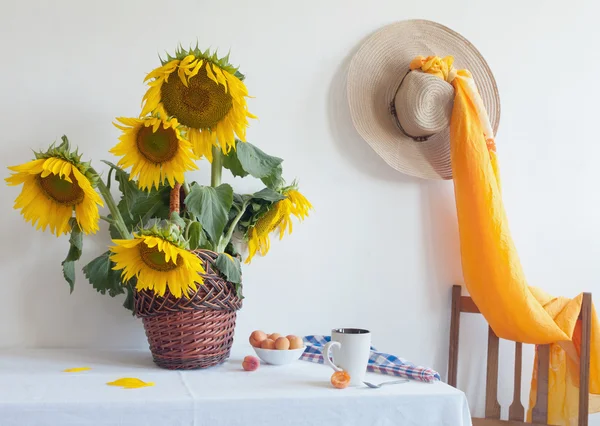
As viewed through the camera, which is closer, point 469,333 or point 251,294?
point 251,294

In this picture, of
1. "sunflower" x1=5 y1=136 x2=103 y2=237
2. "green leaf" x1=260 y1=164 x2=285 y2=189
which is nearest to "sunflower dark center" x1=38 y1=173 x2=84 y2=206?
"sunflower" x1=5 y1=136 x2=103 y2=237

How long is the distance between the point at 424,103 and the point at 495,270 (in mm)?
433

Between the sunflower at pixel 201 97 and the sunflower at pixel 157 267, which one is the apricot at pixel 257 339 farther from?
the sunflower at pixel 201 97

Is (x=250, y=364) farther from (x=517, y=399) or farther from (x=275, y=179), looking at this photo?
(x=517, y=399)

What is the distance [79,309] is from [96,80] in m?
0.51

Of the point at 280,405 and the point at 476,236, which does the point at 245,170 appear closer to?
the point at 280,405

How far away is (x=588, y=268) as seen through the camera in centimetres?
166

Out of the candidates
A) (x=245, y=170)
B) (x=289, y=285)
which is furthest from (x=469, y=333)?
(x=245, y=170)

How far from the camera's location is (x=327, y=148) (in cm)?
147

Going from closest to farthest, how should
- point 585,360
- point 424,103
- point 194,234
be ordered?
1. point 194,234
2. point 585,360
3. point 424,103

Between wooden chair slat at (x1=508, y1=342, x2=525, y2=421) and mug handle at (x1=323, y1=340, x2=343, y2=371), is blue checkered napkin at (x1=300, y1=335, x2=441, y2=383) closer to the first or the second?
mug handle at (x1=323, y1=340, x2=343, y2=371)

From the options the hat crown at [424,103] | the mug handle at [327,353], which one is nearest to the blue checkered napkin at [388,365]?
the mug handle at [327,353]

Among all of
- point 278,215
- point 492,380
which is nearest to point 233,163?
point 278,215

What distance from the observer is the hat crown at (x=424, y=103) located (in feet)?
4.67
